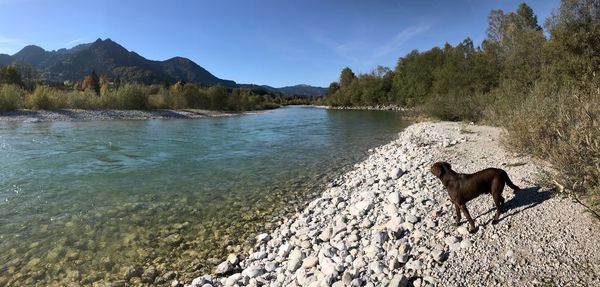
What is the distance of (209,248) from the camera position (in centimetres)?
668

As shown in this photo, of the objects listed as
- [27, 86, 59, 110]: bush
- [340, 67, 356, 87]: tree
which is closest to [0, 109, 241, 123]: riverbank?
[27, 86, 59, 110]: bush

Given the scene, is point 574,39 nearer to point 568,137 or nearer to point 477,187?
point 568,137

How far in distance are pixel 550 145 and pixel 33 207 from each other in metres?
13.4

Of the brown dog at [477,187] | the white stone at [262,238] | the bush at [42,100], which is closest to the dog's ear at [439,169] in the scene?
the brown dog at [477,187]

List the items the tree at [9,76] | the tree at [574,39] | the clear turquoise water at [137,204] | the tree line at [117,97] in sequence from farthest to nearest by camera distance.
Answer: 1. the tree at [9,76]
2. the tree line at [117,97]
3. the tree at [574,39]
4. the clear turquoise water at [137,204]

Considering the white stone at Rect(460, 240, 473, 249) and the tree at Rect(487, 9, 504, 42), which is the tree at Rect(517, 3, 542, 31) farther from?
the white stone at Rect(460, 240, 473, 249)

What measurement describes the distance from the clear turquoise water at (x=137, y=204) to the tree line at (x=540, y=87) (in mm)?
6158

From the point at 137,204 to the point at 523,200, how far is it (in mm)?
9370

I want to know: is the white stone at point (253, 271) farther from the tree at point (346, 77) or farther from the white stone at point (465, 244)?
the tree at point (346, 77)

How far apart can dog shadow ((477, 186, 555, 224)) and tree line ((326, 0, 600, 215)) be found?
37 cm

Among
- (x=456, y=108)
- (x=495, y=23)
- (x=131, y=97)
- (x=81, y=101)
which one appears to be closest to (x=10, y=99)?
(x=81, y=101)

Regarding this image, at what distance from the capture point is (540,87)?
13.6 metres

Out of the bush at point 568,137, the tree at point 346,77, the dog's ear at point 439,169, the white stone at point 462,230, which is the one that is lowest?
the white stone at point 462,230

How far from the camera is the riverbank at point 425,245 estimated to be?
3982 millimetres
